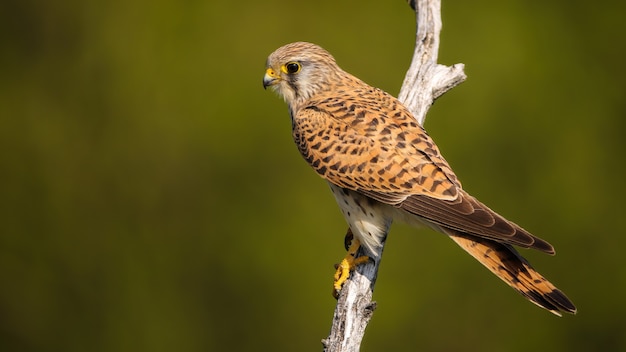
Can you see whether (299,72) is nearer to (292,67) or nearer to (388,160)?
(292,67)

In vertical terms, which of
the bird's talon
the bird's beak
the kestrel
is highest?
the bird's beak

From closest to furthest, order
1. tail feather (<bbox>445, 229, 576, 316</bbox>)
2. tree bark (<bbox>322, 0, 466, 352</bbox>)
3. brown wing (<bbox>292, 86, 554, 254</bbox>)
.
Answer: tail feather (<bbox>445, 229, 576, 316</bbox>) → brown wing (<bbox>292, 86, 554, 254</bbox>) → tree bark (<bbox>322, 0, 466, 352</bbox>)

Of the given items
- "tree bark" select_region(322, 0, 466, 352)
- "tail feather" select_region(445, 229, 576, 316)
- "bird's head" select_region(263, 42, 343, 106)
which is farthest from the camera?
"bird's head" select_region(263, 42, 343, 106)

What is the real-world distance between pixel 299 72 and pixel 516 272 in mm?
1550

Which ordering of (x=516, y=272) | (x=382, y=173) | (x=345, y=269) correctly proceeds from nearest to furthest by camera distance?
(x=516, y=272) → (x=382, y=173) → (x=345, y=269)

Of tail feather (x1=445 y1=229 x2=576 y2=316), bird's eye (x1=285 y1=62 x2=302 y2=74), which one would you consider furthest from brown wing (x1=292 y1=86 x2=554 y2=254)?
bird's eye (x1=285 y1=62 x2=302 y2=74)

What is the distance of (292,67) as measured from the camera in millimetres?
4348

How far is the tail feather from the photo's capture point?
3.41 metres

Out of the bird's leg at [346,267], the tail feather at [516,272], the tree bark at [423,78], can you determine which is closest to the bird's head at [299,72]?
the tree bark at [423,78]

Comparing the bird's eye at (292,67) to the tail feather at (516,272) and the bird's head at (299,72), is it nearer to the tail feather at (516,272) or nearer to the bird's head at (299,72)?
the bird's head at (299,72)

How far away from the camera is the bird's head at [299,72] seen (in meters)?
4.34

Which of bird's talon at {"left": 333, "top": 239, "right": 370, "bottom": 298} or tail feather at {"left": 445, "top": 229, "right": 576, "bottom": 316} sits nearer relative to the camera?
tail feather at {"left": 445, "top": 229, "right": 576, "bottom": 316}

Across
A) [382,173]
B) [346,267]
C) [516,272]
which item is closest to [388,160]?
[382,173]

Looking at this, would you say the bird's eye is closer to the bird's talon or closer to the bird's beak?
the bird's beak
